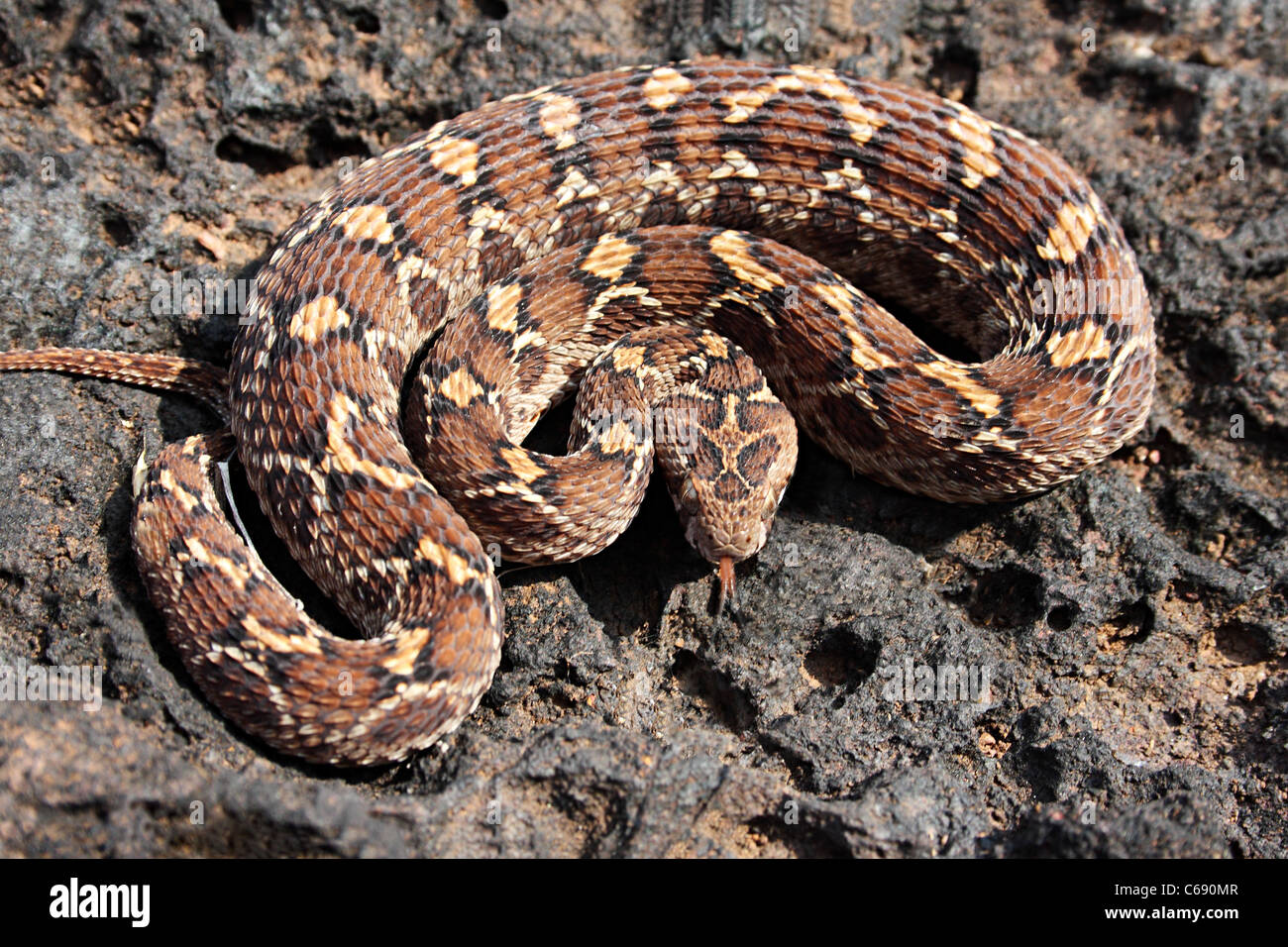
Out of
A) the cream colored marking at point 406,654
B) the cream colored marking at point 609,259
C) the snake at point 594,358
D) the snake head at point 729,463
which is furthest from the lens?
the cream colored marking at point 609,259

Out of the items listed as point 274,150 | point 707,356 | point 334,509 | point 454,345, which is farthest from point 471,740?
point 274,150

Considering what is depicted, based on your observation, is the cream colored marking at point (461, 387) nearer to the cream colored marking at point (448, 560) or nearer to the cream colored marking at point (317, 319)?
the cream colored marking at point (317, 319)

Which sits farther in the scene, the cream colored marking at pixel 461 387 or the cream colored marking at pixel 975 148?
the cream colored marking at pixel 975 148

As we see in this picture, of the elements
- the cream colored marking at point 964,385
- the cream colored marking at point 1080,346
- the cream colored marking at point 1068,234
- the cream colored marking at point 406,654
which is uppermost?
the cream colored marking at point 1068,234

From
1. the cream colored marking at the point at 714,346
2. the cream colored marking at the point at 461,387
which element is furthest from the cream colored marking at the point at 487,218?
the cream colored marking at the point at 714,346

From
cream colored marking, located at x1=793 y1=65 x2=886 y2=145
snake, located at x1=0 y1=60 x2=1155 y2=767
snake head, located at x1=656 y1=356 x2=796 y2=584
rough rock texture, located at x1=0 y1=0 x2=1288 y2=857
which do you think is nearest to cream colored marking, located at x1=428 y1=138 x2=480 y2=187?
snake, located at x1=0 y1=60 x2=1155 y2=767

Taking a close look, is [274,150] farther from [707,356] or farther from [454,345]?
[707,356]

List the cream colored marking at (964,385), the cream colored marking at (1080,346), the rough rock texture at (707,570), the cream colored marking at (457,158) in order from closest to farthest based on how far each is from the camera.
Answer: the rough rock texture at (707,570), the cream colored marking at (964,385), the cream colored marking at (1080,346), the cream colored marking at (457,158)
